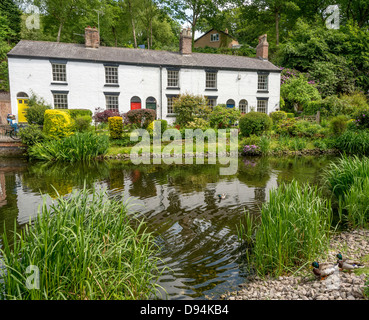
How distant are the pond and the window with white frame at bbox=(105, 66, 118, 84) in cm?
1366

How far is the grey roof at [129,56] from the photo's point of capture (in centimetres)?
→ 2600

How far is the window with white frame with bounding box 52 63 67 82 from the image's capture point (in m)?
26.3

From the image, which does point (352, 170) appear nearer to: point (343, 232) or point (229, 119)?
point (343, 232)

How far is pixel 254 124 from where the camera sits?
20.2 meters

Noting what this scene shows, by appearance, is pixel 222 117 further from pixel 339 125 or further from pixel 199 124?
pixel 339 125

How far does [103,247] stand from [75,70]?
25454mm

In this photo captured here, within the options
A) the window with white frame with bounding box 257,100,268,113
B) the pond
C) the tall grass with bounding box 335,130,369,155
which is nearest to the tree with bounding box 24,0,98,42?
the window with white frame with bounding box 257,100,268,113

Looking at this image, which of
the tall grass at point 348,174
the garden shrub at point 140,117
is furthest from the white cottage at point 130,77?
the tall grass at point 348,174

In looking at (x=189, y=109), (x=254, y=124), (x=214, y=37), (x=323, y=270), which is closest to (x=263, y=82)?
(x=189, y=109)

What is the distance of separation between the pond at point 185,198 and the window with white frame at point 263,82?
1560cm

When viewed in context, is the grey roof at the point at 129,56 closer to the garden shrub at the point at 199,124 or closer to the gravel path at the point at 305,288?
the garden shrub at the point at 199,124

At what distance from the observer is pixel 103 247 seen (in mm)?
4387

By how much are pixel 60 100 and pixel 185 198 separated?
20991 mm

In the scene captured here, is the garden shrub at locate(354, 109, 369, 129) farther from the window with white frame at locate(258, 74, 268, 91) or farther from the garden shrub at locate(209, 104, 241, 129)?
the window with white frame at locate(258, 74, 268, 91)
